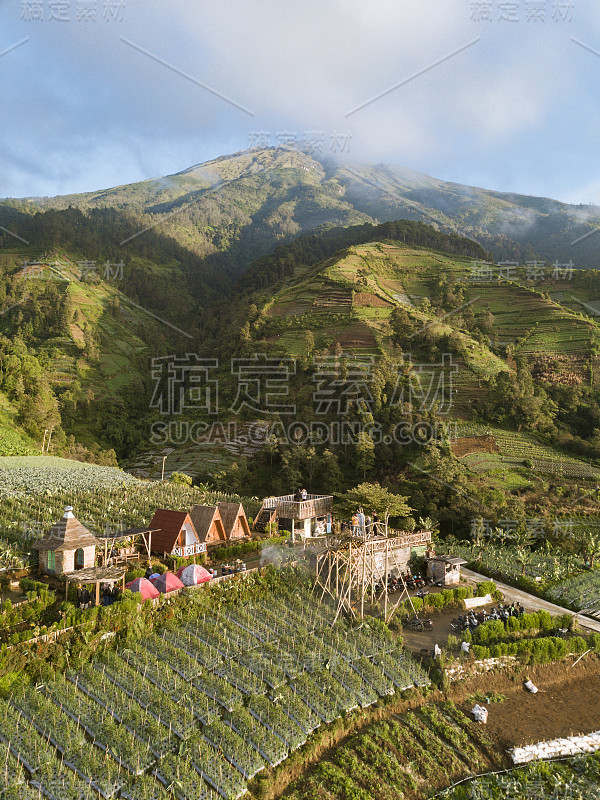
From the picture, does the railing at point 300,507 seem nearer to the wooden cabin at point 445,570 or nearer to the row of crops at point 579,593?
the wooden cabin at point 445,570

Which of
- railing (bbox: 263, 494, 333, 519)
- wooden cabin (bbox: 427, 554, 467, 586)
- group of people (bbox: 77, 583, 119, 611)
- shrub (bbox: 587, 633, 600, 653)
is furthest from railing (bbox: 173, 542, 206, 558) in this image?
shrub (bbox: 587, 633, 600, 653)

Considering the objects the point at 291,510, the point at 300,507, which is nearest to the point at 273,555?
the point at 300,507

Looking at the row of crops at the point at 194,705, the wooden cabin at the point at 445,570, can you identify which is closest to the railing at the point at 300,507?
the wooden cabin at the point at 445,570

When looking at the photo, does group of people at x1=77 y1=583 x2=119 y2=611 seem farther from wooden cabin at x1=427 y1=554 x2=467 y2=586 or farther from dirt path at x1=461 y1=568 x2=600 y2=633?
dirt path at x1=461 y1=568 x2=600 y2=633

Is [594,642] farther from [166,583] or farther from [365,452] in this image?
[365,452]

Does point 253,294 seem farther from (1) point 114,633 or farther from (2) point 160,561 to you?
(1) point 114,633

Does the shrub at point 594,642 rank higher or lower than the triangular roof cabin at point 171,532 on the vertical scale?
lower
